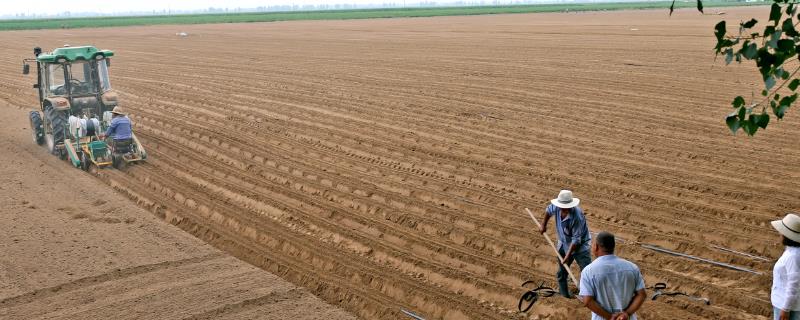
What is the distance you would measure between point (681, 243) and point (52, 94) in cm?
1196

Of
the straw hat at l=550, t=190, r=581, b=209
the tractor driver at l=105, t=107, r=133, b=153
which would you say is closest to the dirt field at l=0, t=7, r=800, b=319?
the tractor driver at l=105, t=107, r=133, b=153

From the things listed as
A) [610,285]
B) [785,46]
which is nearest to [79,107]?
[610,285]

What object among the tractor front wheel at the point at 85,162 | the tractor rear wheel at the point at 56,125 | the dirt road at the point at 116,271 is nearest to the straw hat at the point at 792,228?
the dirt road at the point at 116,271

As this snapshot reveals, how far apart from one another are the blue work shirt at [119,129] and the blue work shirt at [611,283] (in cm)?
1009

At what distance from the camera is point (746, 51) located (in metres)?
4.17

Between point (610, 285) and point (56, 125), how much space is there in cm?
1227

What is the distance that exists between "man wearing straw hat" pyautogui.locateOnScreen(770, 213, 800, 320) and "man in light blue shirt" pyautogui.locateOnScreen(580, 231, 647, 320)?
1.04 m

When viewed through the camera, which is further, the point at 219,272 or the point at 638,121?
Answer: the point at 638,121

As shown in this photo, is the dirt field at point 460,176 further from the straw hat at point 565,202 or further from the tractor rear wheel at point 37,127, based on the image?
the tractor rear wheel at point 37,127

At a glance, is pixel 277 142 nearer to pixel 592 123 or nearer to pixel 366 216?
pixel 366 216

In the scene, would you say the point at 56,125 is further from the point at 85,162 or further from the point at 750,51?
the point at 750,51

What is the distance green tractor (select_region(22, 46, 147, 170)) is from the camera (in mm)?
13711

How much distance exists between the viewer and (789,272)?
17.6ft

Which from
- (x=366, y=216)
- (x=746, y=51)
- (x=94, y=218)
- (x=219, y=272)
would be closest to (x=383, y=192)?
(x=366, y=216)
